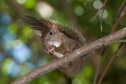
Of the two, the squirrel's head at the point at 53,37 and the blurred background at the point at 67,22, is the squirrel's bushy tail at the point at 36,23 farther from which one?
the blurred background at the point at 67,22

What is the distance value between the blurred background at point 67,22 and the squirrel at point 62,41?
3.01 feet

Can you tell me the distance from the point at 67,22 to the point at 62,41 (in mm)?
1094

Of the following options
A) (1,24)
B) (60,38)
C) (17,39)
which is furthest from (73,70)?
(1,24)

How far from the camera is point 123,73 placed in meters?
5.16

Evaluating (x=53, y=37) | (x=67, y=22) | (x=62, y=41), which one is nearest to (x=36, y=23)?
(x=53, y=37)

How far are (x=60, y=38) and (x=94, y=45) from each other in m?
1.03

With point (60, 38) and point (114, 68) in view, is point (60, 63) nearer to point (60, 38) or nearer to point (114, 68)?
point (60, 38)

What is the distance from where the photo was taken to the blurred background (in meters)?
4.72

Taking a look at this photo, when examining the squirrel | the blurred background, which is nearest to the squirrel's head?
the squirrel

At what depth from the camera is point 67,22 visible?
4.18 metres

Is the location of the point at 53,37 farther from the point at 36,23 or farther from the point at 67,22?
the point at 67,22

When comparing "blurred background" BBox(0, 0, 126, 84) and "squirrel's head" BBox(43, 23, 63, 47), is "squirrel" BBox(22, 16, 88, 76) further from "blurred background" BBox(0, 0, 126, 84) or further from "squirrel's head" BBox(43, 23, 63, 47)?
"blurred background" BBox(0, 0, 126, 84)

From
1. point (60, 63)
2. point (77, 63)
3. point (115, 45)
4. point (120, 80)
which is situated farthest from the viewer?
point (115, 45)

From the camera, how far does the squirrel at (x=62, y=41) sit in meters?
3.09
